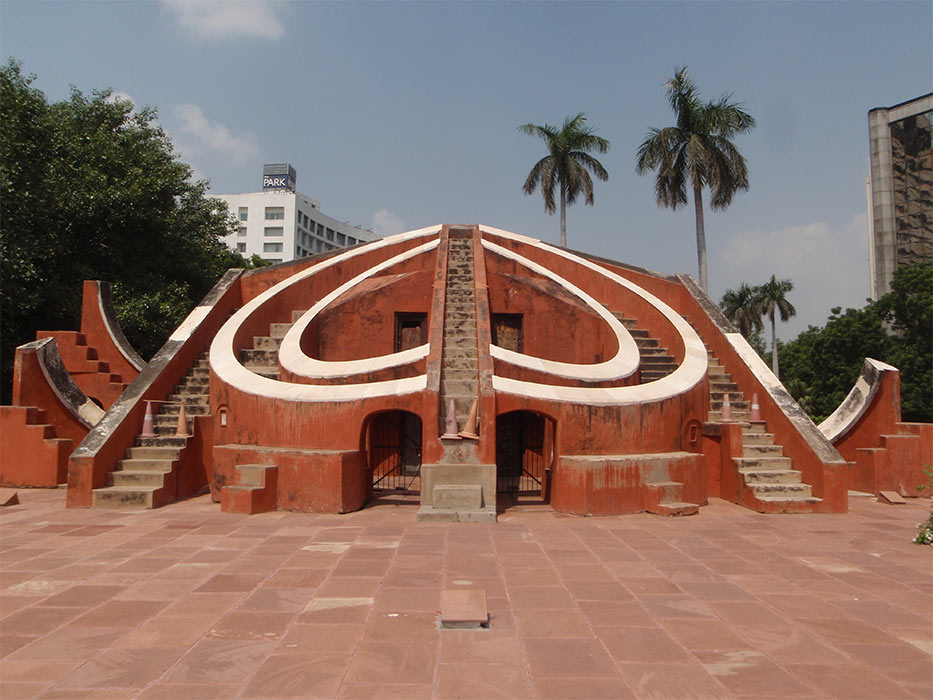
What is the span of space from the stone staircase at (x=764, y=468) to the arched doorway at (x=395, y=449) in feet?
13.2

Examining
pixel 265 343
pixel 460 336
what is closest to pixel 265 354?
pixel 265 343

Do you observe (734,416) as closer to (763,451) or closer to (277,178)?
(763,451)

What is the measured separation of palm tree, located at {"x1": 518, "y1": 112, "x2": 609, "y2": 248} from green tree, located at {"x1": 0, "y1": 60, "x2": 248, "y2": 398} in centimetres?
1182

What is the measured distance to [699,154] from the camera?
18.3 metres

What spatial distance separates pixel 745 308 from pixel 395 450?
99.4 ft

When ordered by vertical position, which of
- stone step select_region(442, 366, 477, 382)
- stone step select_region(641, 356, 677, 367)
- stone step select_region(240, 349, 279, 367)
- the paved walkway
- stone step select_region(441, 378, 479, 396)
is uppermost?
stone step select_region(641, 356, 677, 367)

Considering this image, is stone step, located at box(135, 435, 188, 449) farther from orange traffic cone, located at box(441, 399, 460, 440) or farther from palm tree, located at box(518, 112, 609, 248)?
palm tree, located at box(518, 112, 609, 248)

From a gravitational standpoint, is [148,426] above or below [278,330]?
below

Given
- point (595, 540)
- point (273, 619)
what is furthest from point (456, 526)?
point (273, 619)

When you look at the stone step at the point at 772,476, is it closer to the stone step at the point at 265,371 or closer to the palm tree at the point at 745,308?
the stone step at the point at 265,371

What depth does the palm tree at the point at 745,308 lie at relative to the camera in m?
34.6

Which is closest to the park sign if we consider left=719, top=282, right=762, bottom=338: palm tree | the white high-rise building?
the white high-rise building

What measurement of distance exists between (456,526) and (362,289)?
4897mm

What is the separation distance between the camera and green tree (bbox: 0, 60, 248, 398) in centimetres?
1152
